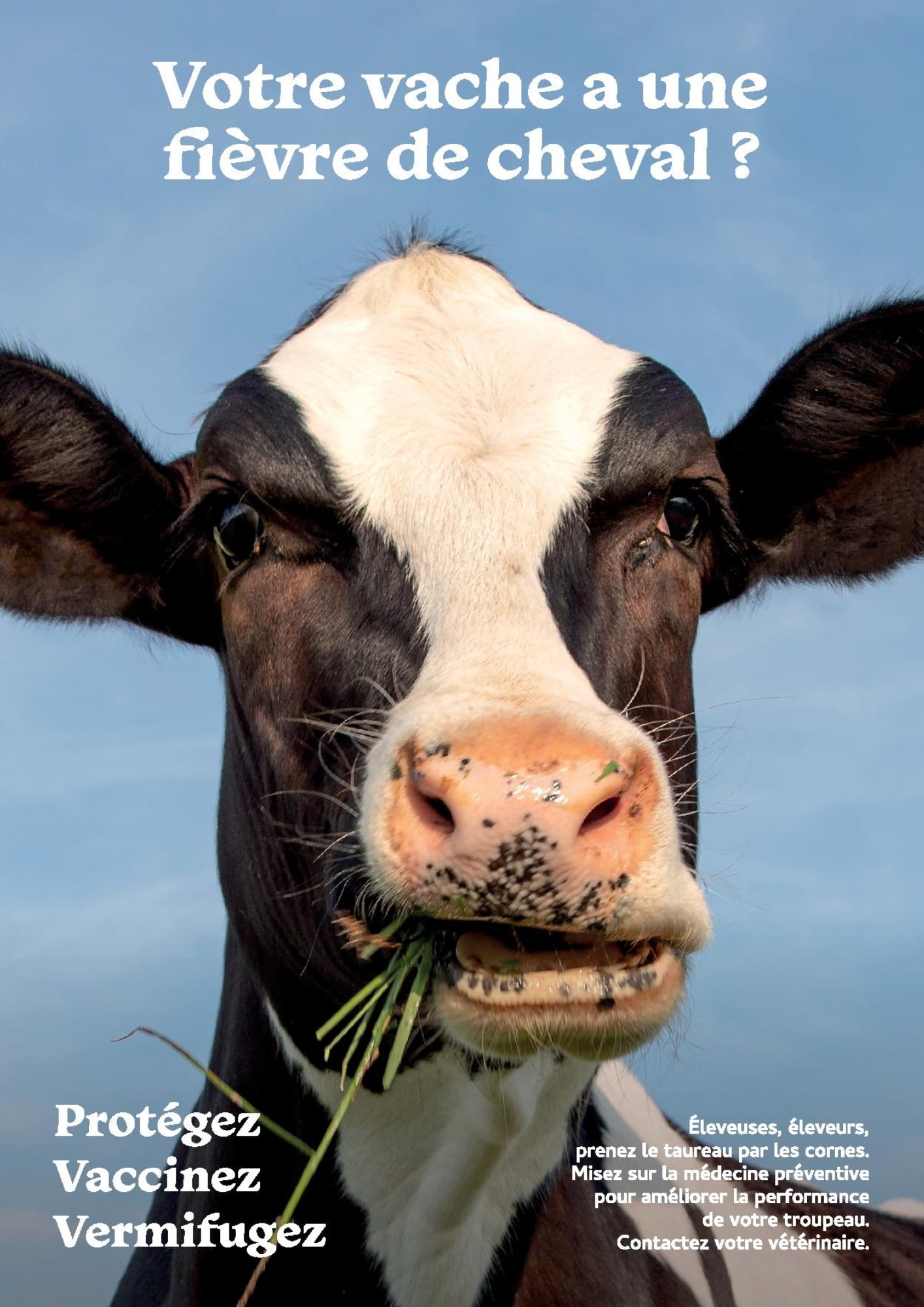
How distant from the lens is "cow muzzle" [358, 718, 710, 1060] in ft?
8.62

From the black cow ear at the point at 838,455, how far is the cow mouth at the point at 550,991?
8.00 feet

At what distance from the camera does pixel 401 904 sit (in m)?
2.87

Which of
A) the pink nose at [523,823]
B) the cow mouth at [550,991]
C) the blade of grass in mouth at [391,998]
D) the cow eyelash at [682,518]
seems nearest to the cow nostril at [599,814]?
the pink nose at [523,823]

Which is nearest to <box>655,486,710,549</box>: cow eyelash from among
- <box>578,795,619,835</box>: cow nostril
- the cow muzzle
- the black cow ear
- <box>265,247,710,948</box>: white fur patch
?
<box>265,247,710,948</box>: white fur patch

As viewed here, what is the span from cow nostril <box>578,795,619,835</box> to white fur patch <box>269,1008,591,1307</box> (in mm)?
1313

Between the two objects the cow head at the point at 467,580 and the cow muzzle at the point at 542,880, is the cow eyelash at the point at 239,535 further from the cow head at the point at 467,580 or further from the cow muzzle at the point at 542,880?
the cow muzzle at the point at 542,880

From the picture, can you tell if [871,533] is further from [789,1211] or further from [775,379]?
[789,1211]

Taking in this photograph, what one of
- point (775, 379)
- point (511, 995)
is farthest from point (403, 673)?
point (775, 379)

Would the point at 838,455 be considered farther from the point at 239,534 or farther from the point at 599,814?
the point at 599,814

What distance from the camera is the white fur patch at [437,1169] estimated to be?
12.7 feet

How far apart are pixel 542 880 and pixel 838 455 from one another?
3029 mm

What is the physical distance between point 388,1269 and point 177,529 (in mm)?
2346

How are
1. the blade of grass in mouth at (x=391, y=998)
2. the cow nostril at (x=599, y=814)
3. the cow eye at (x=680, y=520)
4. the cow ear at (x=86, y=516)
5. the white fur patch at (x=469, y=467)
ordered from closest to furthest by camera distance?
1. the cow nostril at (x=599, y=814)
2. the white fur patch at (x=469, y=467)
3. the blade of grass in mouth at (x=391, y=998)
4. the cow eye at (x=680, y=520)
5. the cow ear at (x=86, y=516)

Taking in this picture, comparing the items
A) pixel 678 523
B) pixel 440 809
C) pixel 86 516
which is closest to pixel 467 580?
pixel 440 809
